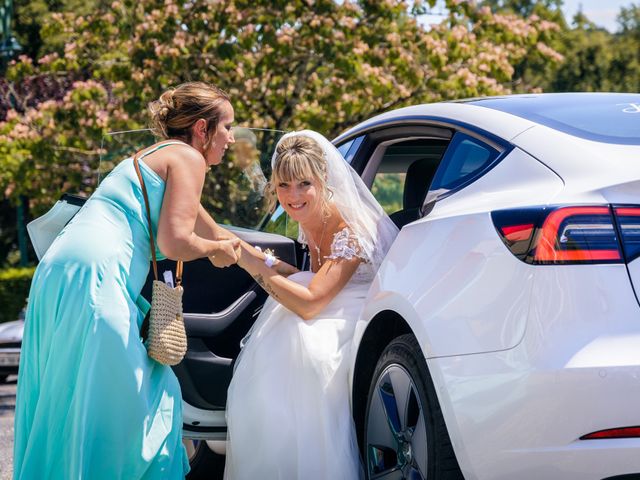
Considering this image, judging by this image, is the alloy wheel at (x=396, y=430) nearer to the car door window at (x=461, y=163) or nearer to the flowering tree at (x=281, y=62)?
the car door window at (x=461, y=163)

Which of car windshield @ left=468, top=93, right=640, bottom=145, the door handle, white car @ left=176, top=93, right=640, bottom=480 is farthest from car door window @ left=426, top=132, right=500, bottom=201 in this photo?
the door handle

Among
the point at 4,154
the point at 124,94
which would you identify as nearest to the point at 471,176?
the point at 124,94

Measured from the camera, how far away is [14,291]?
66.4ft

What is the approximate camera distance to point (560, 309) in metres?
2.66

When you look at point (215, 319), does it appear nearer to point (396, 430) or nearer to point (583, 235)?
point (396, 430)

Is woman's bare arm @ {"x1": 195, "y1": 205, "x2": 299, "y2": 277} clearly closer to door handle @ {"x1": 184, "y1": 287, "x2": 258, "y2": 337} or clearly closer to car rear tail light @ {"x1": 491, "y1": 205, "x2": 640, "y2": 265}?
door handle @ {"x1": 184, "y1": 287, "x2": 258, "y2": 337}

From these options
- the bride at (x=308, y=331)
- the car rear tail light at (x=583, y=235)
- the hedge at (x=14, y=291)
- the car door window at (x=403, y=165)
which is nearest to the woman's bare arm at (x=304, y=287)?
the bride at (x=308, y=331)

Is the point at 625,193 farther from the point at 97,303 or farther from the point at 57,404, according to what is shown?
the point at 57,404

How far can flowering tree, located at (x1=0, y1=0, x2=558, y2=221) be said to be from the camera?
13.9m

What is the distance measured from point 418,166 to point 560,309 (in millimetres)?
2275

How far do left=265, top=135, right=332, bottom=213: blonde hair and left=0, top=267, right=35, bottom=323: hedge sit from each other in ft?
54.6

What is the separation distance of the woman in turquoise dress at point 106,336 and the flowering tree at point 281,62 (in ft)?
34.0

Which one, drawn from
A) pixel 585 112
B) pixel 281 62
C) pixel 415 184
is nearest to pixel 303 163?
pixel 415 184

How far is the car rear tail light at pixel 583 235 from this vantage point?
269cm
